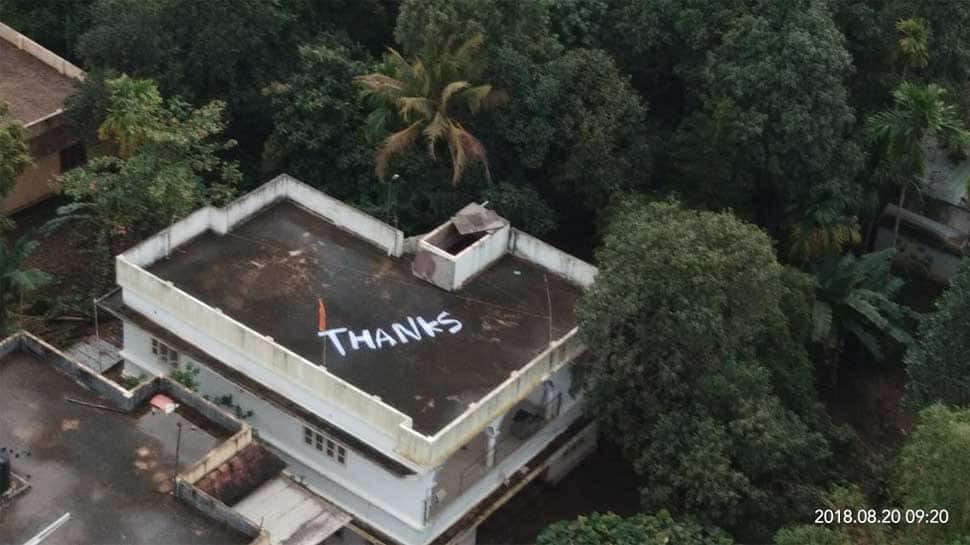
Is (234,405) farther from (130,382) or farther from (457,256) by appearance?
(457,256)

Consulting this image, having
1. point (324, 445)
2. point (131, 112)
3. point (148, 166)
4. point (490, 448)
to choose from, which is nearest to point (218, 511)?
point (324, 445)

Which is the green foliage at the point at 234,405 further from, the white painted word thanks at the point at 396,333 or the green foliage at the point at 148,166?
the green foliage at the point at 148,166

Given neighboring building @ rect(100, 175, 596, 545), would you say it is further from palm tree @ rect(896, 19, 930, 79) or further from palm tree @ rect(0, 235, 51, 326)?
palm tree @ rect(896, 19, 930, 79)

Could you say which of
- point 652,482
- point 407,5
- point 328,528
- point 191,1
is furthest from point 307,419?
point 191,1

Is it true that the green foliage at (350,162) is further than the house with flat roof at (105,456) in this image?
Yes

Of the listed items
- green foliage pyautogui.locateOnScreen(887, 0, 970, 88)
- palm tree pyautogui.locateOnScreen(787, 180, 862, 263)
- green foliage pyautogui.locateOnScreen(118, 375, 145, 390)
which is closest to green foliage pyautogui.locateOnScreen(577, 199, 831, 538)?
palm tree pyautogui.locateOnScreen(787, 180, 862, 263)

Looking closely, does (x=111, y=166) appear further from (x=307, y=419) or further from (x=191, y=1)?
(x=307, y=419)

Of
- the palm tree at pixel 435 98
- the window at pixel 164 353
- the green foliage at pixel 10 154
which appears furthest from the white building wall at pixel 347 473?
the palm tree at pixel 435 98
